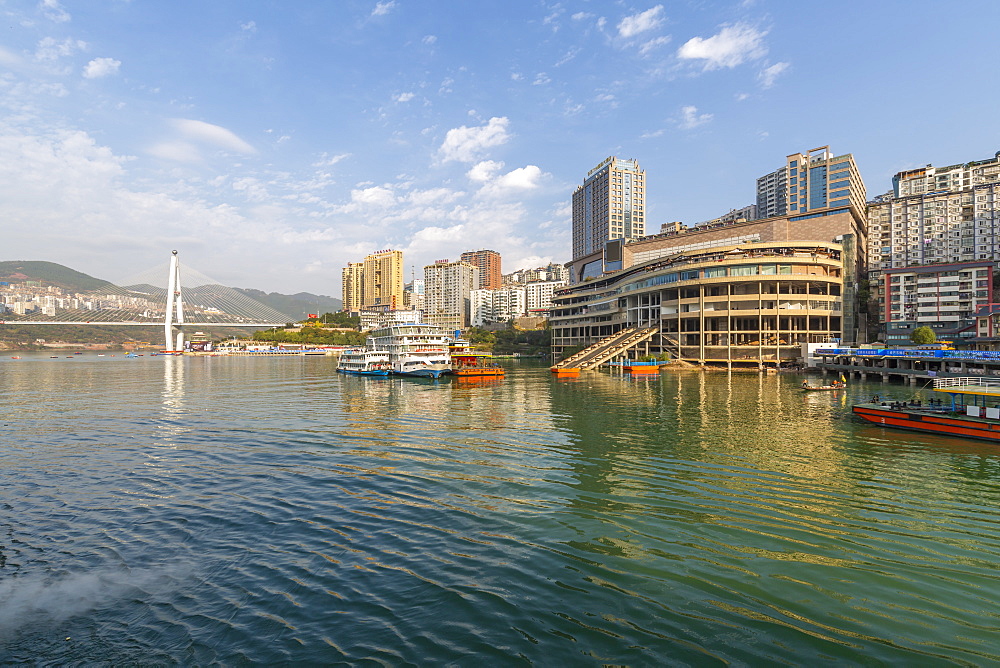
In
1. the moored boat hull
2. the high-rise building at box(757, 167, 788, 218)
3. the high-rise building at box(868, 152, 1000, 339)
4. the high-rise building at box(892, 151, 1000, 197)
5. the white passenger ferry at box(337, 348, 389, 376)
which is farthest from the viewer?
the high-rise building at box(757, 167, 788, 218)

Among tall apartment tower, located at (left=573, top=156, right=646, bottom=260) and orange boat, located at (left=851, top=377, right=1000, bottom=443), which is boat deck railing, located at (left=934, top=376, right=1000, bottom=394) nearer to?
orange boat, located at (left=851, top=377, right=1000, bottom=443)

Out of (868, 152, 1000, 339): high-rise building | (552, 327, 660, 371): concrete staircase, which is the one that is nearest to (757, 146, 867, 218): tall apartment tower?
(868, 152, 1000, 339): high-rise building

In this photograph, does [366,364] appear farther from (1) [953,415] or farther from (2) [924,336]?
(2) [924,336]

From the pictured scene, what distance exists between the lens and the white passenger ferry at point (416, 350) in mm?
65125

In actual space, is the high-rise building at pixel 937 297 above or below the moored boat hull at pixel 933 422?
above

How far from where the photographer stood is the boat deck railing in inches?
927

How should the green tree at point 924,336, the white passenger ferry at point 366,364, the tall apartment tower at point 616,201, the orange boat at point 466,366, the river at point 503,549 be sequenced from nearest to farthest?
1. the river at point 503,549
2. the orange boat at point 466,366
3. the green tree at point 924,336
4. the white passenger ferry at point 366,364
5. the tall apartment tower at point 616,201

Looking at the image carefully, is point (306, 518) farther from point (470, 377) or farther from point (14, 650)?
point (470, 377)

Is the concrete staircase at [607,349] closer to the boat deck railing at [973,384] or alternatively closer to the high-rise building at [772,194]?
the boat deck railing at [973,384]

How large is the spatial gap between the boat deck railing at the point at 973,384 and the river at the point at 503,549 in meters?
2.89

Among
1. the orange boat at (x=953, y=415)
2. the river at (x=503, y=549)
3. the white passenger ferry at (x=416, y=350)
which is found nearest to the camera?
the river at (x=503, y=549)

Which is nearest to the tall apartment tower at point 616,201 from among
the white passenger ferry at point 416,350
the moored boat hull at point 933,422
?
the white passenger ferry at point 416,350

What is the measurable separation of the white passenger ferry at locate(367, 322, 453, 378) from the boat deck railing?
49.3 meters

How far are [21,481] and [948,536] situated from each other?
29.0 meters
